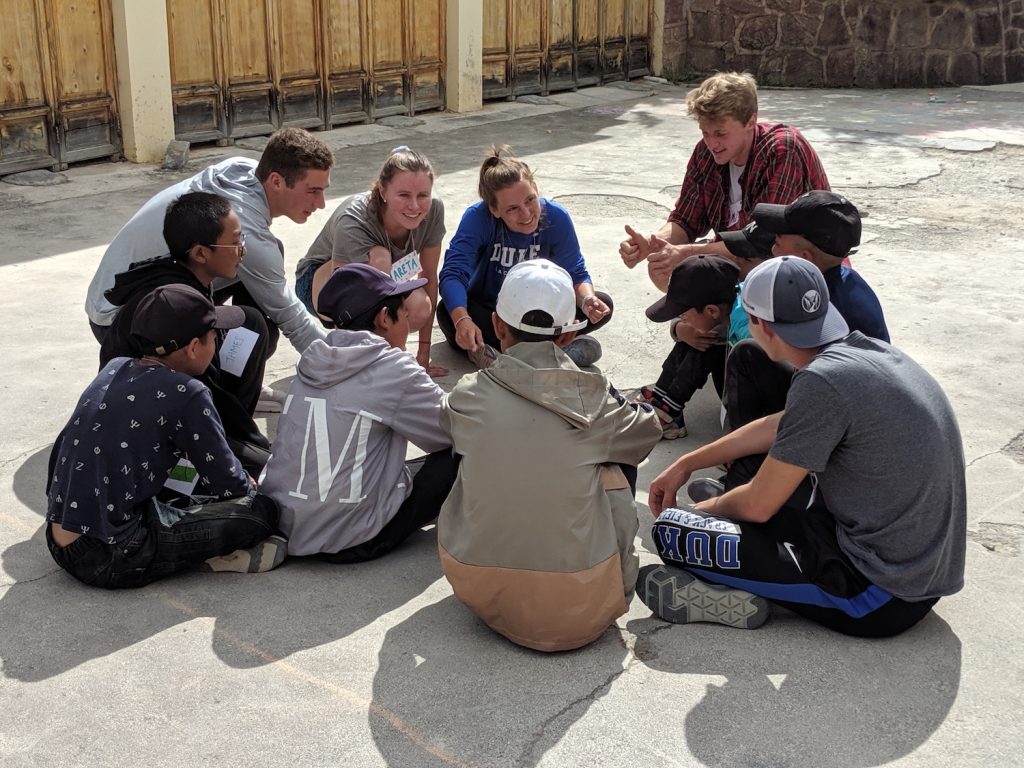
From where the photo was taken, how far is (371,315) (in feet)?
11.3

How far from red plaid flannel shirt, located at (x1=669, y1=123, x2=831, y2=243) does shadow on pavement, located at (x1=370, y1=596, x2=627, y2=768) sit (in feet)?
6.86

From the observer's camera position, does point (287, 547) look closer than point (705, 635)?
No

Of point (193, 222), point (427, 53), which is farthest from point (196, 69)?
point (193, 222)

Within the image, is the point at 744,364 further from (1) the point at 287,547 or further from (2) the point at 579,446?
(1) the point at 287,547

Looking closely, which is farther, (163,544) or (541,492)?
(163,544)

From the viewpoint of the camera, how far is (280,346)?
5.31 m

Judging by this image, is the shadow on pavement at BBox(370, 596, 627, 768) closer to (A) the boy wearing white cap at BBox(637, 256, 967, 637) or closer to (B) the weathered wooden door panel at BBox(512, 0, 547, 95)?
(A) the boy wearing white cap at BBox(637, 256, 967, 637)

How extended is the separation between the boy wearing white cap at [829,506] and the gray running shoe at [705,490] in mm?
305

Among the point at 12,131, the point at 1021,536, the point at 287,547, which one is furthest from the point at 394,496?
the point at 12,131

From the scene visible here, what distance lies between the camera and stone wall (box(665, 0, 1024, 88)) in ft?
42.9

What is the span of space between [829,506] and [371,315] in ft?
4.64

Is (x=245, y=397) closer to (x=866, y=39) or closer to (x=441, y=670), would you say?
(x=441, y=670)

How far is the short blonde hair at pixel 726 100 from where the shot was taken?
14.5 ft

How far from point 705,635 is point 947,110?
990cm
